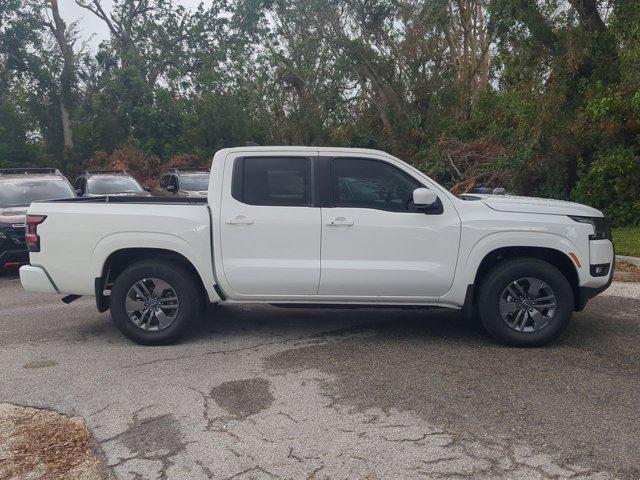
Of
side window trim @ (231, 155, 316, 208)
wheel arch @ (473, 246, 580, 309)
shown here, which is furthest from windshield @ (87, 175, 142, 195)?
wheel arch @ (473, 246, 580, 309)

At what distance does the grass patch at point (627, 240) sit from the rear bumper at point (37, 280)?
9.33 m

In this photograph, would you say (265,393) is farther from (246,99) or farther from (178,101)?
(178,101)

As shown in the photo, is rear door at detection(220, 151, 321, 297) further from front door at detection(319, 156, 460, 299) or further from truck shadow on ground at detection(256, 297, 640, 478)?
truck shadow on ground at detection(256, 297, 640, 478)

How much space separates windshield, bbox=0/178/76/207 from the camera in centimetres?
1243

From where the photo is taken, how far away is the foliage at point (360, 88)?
15117 mm

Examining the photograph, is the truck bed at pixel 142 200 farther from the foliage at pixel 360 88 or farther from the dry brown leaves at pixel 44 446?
the foliage at pixel 360 88

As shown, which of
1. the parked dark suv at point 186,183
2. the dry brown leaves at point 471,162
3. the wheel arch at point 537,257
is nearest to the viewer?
the wheel arch at point 537,257

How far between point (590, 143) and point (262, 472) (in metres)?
14.0

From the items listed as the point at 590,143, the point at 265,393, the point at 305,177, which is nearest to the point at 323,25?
the point at 590,143

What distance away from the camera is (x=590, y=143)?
51.9ft

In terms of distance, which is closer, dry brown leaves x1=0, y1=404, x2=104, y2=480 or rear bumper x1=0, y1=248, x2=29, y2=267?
dry brown leaves x1=0, y1=404, x2=104, y2=480

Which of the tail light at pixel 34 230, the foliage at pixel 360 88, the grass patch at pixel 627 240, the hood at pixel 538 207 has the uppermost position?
the foliage at pixel 360 88

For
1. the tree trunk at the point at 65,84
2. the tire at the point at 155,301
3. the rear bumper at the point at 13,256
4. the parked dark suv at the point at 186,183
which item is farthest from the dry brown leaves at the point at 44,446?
the tree trunk at the point at 65,84

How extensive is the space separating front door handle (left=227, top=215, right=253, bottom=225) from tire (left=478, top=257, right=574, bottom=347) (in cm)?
226
